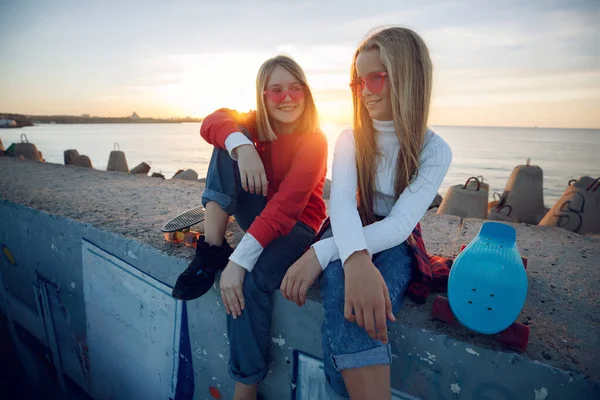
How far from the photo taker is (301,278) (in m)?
1.48

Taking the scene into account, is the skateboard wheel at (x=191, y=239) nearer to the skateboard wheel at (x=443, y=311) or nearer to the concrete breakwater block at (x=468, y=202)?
the skateboard wheel at (x=443, y=311)

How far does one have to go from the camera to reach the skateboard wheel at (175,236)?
2.31 metres

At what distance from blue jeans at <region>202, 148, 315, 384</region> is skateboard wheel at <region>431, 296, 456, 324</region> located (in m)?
0.75

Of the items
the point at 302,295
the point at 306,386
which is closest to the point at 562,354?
the point at 302,295

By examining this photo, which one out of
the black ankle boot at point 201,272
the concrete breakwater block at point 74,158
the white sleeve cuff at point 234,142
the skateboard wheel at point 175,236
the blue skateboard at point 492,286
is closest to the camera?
the blue skateboard at point 492,286

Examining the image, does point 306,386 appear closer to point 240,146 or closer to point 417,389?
point 417,389

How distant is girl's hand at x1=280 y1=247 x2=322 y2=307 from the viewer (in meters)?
1.47

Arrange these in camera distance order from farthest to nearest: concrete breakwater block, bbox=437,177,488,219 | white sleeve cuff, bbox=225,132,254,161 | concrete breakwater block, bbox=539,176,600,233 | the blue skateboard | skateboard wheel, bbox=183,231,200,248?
concrete breakwater block, bbox=437,177,488,219 → concrete breakwater block, bbox=539,176,600,233 → skateboard wheel, bbox=183,231,200,248 → white sleeve cuff, bbox=225,132,254,161 → the blue skateboard

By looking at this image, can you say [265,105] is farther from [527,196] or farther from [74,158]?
[74,158]

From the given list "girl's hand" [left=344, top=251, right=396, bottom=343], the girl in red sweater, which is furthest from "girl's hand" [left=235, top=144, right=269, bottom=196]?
"girl's hand" [left=344, top=251, right=396, bottom=343]

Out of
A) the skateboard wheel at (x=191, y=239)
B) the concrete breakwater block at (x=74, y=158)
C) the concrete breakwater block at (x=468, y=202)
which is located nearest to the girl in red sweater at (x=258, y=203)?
the skateboard wheel at (x=191, y=239)

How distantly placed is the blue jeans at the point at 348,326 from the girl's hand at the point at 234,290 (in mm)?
425

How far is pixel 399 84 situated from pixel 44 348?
4891mm

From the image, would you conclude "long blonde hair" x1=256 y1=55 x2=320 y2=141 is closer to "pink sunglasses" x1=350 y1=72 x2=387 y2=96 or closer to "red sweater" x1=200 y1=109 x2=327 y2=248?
"red sweater" x1=200 y1=109 x2=327 y2=248
